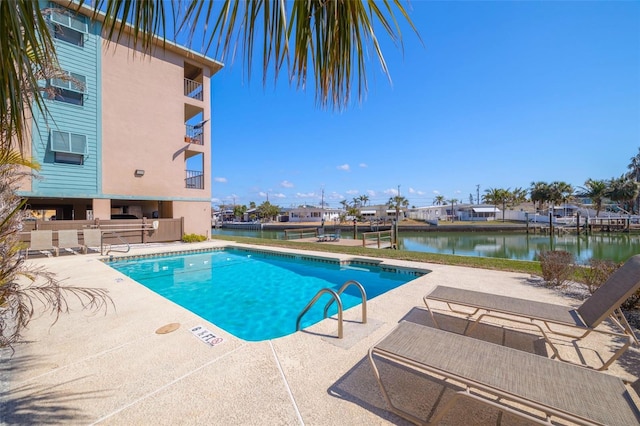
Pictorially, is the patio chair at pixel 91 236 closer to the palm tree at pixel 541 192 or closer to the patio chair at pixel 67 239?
the patio chair at pixel 67 239

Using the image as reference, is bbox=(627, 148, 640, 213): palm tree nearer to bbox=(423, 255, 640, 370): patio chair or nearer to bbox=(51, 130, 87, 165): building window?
bbox=(423, 255, 640, 370): patio chair

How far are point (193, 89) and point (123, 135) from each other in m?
5.32

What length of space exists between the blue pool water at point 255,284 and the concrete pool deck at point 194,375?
1556 mm

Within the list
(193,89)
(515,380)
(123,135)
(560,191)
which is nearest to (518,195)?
(560,191)

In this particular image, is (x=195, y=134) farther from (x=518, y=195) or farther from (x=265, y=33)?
(x=518, y=195)

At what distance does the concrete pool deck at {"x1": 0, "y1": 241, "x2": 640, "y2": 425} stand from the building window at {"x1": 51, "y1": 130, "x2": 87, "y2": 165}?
11.6m

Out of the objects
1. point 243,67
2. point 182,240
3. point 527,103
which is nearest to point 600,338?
point 243,67

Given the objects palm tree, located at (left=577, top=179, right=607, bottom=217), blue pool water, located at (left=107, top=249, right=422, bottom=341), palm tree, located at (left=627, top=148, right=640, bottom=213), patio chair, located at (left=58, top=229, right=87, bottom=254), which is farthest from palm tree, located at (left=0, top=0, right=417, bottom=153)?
palm tree, located at (left=627, top=148, right=640, bottom=213)

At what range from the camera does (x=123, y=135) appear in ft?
44.6

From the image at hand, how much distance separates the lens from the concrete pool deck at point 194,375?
203cm

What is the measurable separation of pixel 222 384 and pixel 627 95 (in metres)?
14.4

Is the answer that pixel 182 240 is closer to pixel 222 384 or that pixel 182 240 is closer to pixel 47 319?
pixel 47 319

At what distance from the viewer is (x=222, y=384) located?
237cm

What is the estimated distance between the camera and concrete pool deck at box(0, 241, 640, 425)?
6.66 feet
